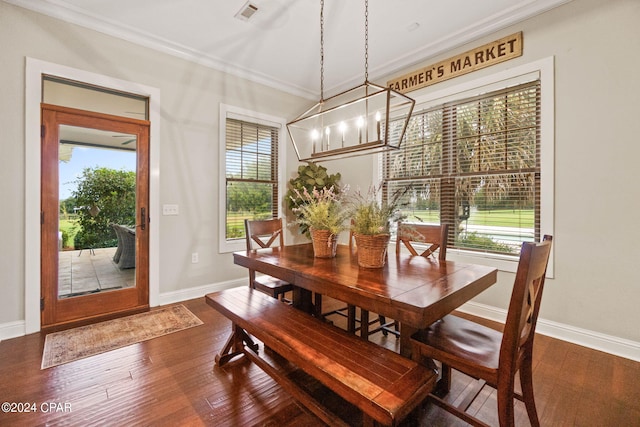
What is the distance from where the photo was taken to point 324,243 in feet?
7.46

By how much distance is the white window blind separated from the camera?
Result: 296cm

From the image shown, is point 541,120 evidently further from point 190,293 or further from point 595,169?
point 190,293

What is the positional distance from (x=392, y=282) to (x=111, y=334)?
2719mm

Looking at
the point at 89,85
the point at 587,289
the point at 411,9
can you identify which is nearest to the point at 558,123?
the point at 587,289

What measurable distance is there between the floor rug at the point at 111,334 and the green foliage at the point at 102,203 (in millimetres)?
861

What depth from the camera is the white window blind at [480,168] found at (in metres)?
2.96

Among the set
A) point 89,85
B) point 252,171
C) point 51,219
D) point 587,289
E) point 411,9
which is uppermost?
point 411,9

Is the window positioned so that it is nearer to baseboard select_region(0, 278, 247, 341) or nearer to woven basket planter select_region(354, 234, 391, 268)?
baseboard select_region(0, 278, 247, 341)

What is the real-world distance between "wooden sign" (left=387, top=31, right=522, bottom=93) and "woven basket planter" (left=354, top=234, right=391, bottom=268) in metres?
2.59

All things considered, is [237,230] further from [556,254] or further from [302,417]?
[556,254]

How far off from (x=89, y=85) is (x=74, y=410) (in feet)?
9.98

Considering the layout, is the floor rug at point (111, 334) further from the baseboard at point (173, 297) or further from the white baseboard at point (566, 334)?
the white baseboard at point (566, 334)

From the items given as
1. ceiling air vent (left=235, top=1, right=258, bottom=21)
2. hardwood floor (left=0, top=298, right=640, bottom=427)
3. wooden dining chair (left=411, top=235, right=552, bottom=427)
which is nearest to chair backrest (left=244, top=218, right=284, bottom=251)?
hardwood floor (left=0, top=298, right=640, bottom=427)

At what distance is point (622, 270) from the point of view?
7.95ft
